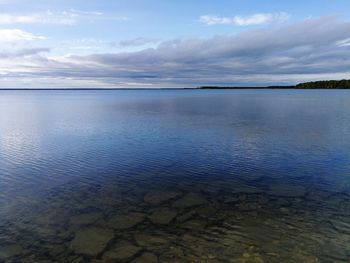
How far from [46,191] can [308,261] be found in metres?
14.8

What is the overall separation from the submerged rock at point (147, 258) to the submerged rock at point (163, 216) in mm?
2599

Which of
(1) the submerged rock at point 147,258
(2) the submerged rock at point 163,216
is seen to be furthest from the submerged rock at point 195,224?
(1) the submerged rock at point 147,258

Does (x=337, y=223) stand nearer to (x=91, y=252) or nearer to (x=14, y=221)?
(x=91, y=252)

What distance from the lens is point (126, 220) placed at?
1402 cm

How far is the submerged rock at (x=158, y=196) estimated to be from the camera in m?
16.2

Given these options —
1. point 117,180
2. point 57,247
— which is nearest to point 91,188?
point 117,180

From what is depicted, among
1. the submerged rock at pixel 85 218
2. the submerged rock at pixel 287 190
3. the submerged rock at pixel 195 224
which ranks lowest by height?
the submerged rock at pixel 85 218

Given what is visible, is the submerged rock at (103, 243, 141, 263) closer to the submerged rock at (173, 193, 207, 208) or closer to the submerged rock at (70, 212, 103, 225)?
the submerged rock at (70, 212, 103, 225)

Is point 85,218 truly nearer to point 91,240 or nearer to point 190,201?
point 91,240

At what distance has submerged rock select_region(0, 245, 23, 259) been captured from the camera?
11.2m

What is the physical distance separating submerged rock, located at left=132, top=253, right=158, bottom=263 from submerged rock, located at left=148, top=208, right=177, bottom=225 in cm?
260

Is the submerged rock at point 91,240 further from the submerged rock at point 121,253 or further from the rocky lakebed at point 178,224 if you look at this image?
the submerged rock at point 121,253

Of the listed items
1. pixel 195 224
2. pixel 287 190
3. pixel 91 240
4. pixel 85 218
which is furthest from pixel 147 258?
pixel 287 190

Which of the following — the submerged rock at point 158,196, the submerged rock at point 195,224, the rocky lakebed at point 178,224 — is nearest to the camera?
the rocky lakebed at point 178,224
